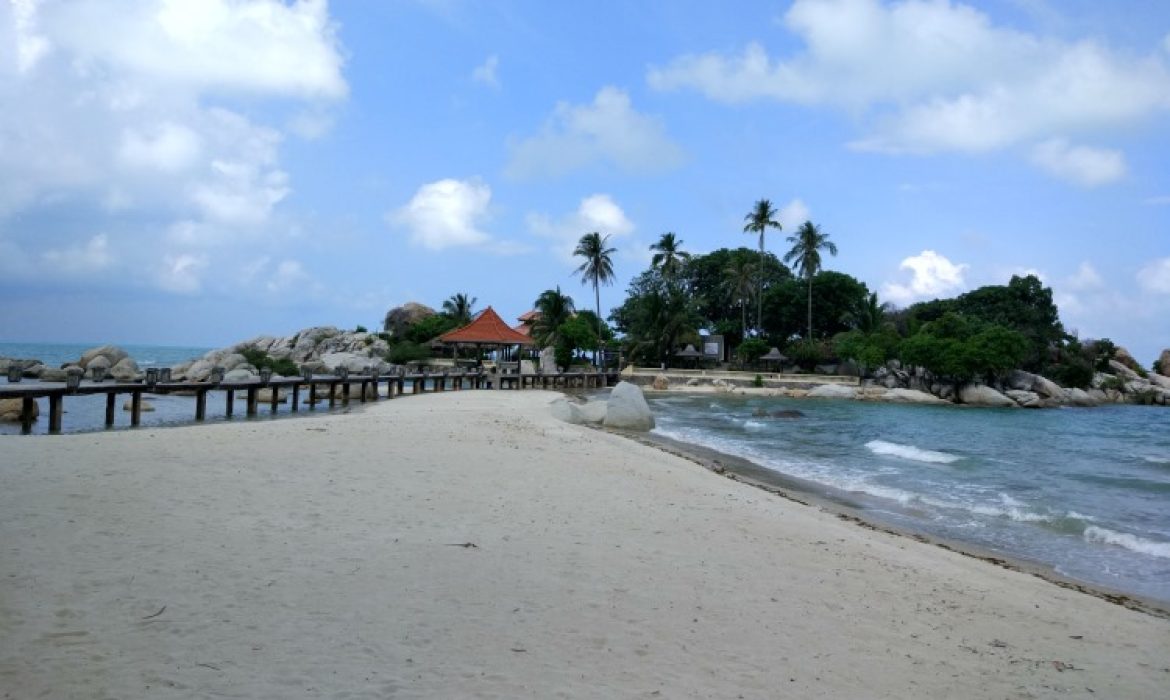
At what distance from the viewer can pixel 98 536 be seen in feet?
20.7

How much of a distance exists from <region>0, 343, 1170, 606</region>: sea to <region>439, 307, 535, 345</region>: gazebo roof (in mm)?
12244

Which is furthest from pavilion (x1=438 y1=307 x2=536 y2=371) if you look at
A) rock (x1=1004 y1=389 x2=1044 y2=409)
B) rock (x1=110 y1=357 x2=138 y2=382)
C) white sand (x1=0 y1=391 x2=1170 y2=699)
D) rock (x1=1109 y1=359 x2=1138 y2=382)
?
rock (x1=1109 y1=359 x2=1138 y2=382)

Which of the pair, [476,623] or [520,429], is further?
[520,429]

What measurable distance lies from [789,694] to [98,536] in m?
5.81

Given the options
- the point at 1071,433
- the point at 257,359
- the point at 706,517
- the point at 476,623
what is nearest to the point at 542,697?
the point at 476,623

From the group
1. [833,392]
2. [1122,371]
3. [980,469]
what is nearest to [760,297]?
[833,392]

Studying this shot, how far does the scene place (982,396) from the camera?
54156mm

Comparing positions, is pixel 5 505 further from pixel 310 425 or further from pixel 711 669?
pixel 310 425

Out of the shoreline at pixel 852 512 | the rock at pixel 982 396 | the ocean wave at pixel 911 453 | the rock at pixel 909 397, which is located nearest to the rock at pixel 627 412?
the shoreline at pixel 852 512

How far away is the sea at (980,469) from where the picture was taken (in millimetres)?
11711

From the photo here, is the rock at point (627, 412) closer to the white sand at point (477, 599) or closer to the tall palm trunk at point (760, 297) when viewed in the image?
the white sand at point (477, 599)

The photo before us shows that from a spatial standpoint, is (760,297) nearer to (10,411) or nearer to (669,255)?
(669,255)

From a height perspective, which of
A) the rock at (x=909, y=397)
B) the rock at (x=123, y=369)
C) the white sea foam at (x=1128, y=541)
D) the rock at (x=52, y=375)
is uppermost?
the rock at (x=123, y=369)

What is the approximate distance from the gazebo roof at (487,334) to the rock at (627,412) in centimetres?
2242
